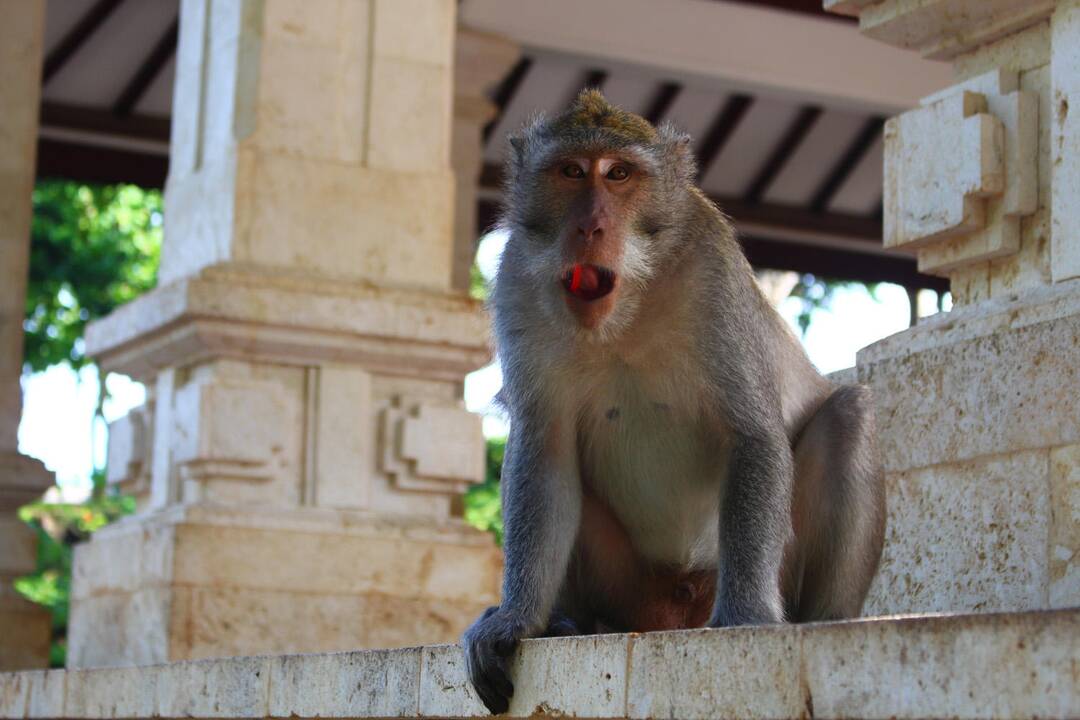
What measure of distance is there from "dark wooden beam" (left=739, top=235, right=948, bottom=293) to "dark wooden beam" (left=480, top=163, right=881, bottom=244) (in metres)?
0.37

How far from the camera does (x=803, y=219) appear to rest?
14.0m

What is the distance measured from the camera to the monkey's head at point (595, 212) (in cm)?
349

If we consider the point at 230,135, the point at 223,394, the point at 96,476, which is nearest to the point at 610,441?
the point at 223,394

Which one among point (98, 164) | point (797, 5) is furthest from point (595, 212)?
point (98, 164)

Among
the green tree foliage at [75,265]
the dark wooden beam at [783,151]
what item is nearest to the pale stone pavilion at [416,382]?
the dark wooden beam at [783,151]

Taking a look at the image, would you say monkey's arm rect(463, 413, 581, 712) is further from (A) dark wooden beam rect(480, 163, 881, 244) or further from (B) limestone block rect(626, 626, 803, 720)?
(A) dark wooden beam rect(480, 163, 881, 244)

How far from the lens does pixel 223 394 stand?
235 inches

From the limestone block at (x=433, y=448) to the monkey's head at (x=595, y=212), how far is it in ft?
8.25

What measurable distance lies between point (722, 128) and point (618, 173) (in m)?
9.64

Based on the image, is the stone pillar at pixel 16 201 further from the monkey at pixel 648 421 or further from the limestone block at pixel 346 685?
the monkey at pixel 648 421

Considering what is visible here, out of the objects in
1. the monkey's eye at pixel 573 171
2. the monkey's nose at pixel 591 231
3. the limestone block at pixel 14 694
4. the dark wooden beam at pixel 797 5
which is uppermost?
the dark wooden beam at pixel 797 5

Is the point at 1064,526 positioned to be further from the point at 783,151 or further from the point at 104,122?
the point at 783,151

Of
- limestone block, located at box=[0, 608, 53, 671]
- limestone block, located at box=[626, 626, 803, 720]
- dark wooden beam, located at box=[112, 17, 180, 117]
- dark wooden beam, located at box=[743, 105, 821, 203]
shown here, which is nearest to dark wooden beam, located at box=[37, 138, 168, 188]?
dark wooden beam, located at box=[112, 17, 180, 117]

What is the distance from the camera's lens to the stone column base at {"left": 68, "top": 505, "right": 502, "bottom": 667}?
5.85 meters
